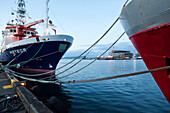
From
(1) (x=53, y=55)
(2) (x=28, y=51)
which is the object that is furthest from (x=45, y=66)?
(2) (x=28, y=51)

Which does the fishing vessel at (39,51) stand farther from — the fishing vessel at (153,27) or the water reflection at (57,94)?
the fishing vessel at (153,27)

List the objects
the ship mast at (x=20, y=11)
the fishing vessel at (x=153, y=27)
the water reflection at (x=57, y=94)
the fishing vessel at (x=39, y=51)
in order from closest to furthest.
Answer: the fishing vessel at (x=153, y=27), the water reflection at (x=57, y=94), the fishing vessel at (x=39, y=51), the ship mast at (x=20, y=11)

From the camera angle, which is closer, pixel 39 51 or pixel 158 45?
pixel 158 45

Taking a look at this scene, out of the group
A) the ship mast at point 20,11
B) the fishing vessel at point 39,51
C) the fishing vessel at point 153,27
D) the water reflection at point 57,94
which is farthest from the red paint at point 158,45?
the ship mast at point 20,11

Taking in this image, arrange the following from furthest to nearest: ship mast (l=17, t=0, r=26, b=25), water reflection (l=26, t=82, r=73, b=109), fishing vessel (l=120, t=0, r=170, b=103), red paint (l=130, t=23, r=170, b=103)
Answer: ship mast (l=17, t=0, r=26, b=25) → water reflection (l=26, t=82, r=73, b=109) → red paint (l=130, t=23, r=170, b=103) → fishing vessel (l=120, t=0, r=170, b=103)

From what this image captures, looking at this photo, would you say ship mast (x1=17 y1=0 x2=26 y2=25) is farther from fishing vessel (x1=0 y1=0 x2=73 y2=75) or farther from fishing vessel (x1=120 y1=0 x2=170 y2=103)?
fishing vessel (x1=120 y1=0 x2=170 y2=103)

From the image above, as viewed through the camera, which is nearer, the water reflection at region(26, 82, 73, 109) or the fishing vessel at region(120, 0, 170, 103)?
the fishing vessel at region(120, 0, 170, 103)

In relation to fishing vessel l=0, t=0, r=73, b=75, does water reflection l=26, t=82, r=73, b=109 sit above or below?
below

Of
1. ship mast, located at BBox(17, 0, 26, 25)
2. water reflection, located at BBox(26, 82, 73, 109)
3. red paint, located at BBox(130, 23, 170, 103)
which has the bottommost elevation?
water reflection, located at BBox(26, 82, 73, 109)

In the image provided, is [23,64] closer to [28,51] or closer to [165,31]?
[28,51]

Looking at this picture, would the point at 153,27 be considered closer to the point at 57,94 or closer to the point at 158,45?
the point at 158,45

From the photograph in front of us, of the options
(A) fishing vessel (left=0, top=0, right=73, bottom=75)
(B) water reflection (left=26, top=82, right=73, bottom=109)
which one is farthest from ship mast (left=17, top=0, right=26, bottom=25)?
(B) water reflection (left=26, top=82, right=73, bottom=109)

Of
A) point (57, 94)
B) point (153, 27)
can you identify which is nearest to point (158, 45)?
point (153, 27)

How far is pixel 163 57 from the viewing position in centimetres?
218
